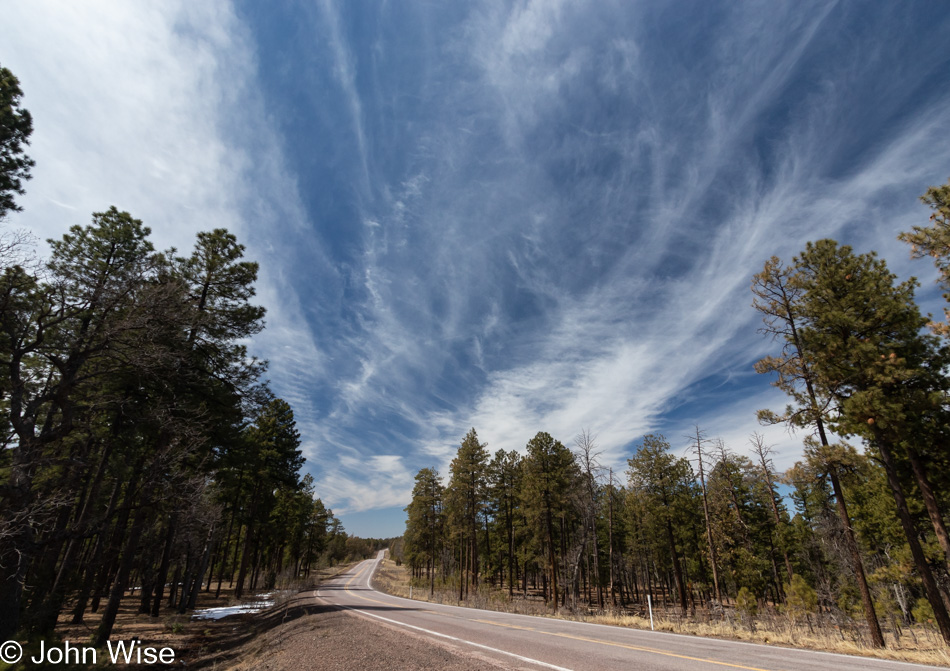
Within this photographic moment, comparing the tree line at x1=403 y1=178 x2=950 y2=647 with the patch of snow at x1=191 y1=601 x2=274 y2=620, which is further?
the patch of snow at x1=191 y1=601 x2=274 y2=620

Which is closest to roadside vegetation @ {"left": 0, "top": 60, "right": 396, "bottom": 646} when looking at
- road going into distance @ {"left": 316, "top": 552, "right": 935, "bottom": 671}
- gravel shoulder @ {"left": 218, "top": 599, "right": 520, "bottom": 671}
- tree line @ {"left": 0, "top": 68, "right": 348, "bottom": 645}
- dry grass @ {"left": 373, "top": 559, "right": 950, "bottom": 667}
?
tree line @ {"left": 0, "top": 68, "right": 348, "bottom": 645}

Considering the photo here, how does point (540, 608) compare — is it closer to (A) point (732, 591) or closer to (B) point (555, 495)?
(B) point (555, 495)

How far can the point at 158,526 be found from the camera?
2414 centimetres

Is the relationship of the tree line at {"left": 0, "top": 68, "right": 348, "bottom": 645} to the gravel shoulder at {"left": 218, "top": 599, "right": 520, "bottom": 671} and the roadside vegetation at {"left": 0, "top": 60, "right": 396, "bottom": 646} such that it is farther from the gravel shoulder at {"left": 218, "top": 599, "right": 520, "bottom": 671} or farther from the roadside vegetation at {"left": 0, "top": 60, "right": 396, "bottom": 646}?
the gravel shoulder at {"left": 218, "top": 599, "right": 520, "bottom": 671}

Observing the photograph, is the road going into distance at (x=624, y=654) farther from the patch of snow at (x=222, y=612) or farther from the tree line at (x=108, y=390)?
the patch of snow at (x=222, y=612)

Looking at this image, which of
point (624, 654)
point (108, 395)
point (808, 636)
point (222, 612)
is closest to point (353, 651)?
point (624, 654)

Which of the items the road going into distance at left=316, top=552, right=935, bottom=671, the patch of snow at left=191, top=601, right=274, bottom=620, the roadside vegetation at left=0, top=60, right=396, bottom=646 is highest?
the roadside vegetation at left=0, top=60, right=396, bottom=646

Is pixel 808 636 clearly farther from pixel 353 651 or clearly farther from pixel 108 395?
pixel 108 395

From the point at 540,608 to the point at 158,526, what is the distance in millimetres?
24813
